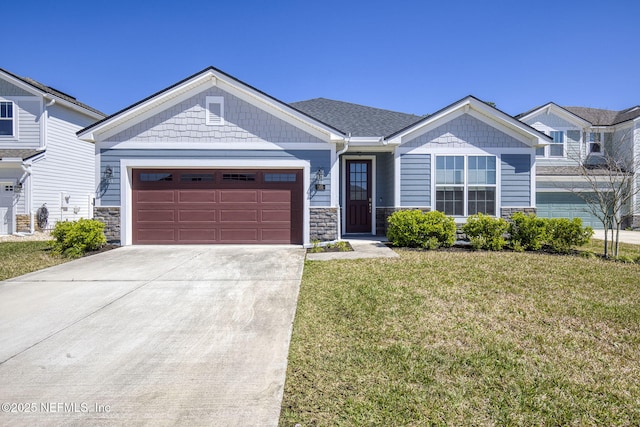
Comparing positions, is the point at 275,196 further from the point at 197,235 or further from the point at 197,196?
the point at 197,235

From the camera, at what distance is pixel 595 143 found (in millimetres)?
16672

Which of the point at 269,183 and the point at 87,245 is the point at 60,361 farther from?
the point at 269,183

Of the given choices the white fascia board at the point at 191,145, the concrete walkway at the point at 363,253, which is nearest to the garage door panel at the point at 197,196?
the white fascia board at the point at 191,145

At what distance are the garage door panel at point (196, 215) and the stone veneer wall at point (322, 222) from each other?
2.91 m

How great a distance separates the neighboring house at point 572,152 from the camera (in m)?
15.4

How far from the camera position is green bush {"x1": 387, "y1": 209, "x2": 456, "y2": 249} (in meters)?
9.05

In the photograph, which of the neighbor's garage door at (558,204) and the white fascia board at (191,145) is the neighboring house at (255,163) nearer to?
the white fascia board at (191,145)

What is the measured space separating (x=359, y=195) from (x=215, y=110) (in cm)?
553

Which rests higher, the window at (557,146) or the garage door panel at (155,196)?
the window at (557,146)

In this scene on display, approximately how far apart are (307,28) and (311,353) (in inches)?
493

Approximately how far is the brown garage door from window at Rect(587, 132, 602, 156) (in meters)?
15.7

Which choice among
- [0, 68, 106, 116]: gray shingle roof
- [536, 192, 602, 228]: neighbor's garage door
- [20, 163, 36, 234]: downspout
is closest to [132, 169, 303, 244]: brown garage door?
[20, 163, 36, 234]: downspout

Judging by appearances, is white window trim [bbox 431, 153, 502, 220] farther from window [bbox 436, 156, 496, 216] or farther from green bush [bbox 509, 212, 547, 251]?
green bush [bbox 509, 212, 547, 251]

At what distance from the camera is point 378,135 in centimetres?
1085
